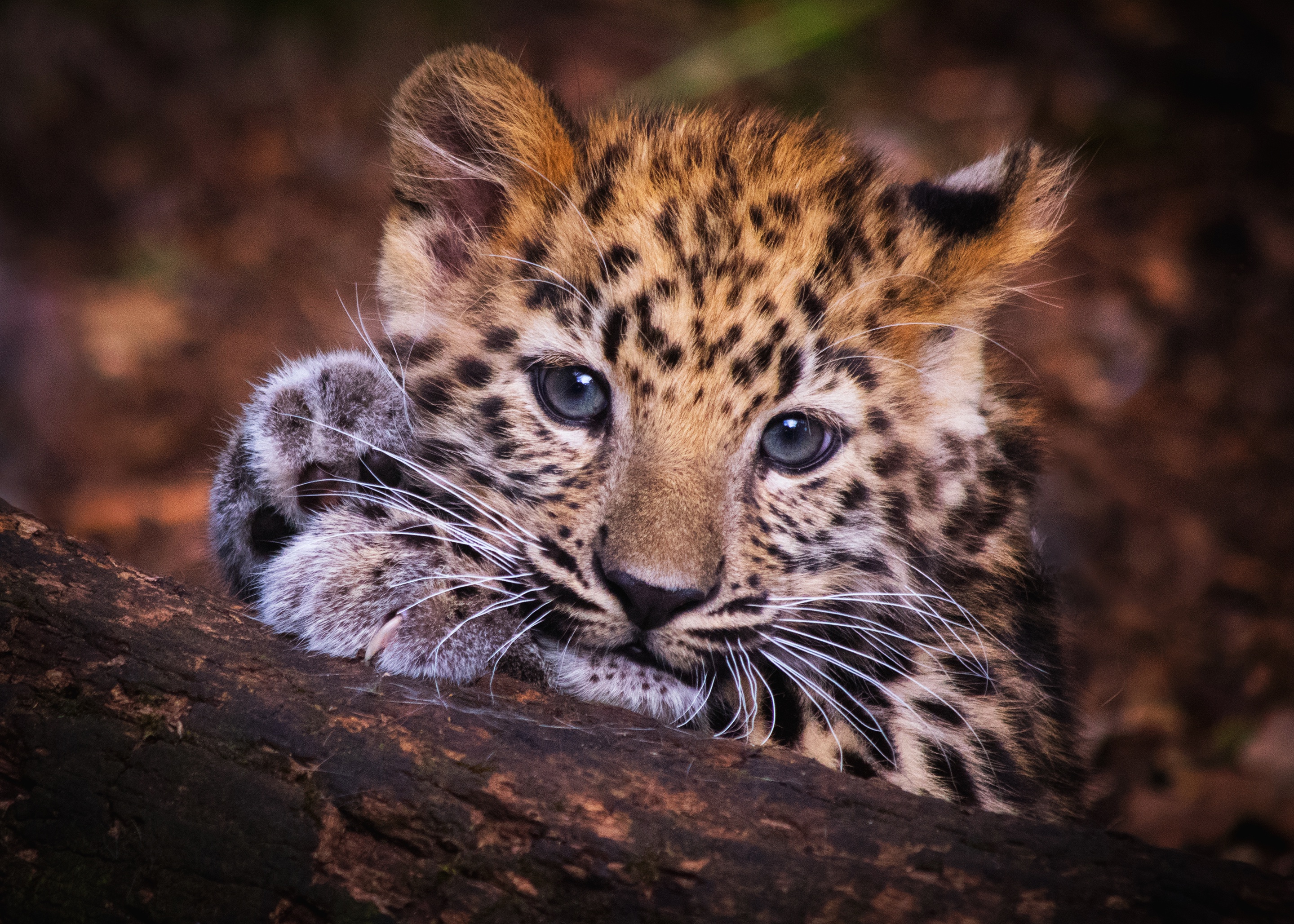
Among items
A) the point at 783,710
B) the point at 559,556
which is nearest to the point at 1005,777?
the point at 783,710

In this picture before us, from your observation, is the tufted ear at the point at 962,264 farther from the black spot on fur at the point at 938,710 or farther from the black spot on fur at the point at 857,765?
the black spot on fur at the point at 857,765

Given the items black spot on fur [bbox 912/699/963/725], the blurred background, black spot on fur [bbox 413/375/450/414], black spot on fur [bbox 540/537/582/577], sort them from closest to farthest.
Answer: black spot on fur [bbox 540/537/582/577]
black spot on fur [bbox 912/699/963/725]
black spot on fur [bbox 413/375/450/414]
the blurred background

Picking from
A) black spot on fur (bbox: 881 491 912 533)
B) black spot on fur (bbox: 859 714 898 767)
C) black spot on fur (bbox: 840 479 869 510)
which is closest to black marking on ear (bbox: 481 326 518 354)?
black spot on fur (bbox: 840 479 869 510)

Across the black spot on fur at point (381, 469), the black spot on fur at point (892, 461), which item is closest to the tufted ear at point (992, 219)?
the black spot on fur at point (892, 461)

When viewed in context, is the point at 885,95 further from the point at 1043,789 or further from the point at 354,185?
the point at 1043,789

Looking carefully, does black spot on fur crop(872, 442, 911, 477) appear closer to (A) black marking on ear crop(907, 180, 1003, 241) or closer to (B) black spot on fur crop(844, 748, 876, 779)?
(A) black marking on ear crop(907, 180, 1003, 241)

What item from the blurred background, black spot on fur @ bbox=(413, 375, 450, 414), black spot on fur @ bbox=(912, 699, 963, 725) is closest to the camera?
black spot on fur @ bbox=(912, 699, 963, 725)
